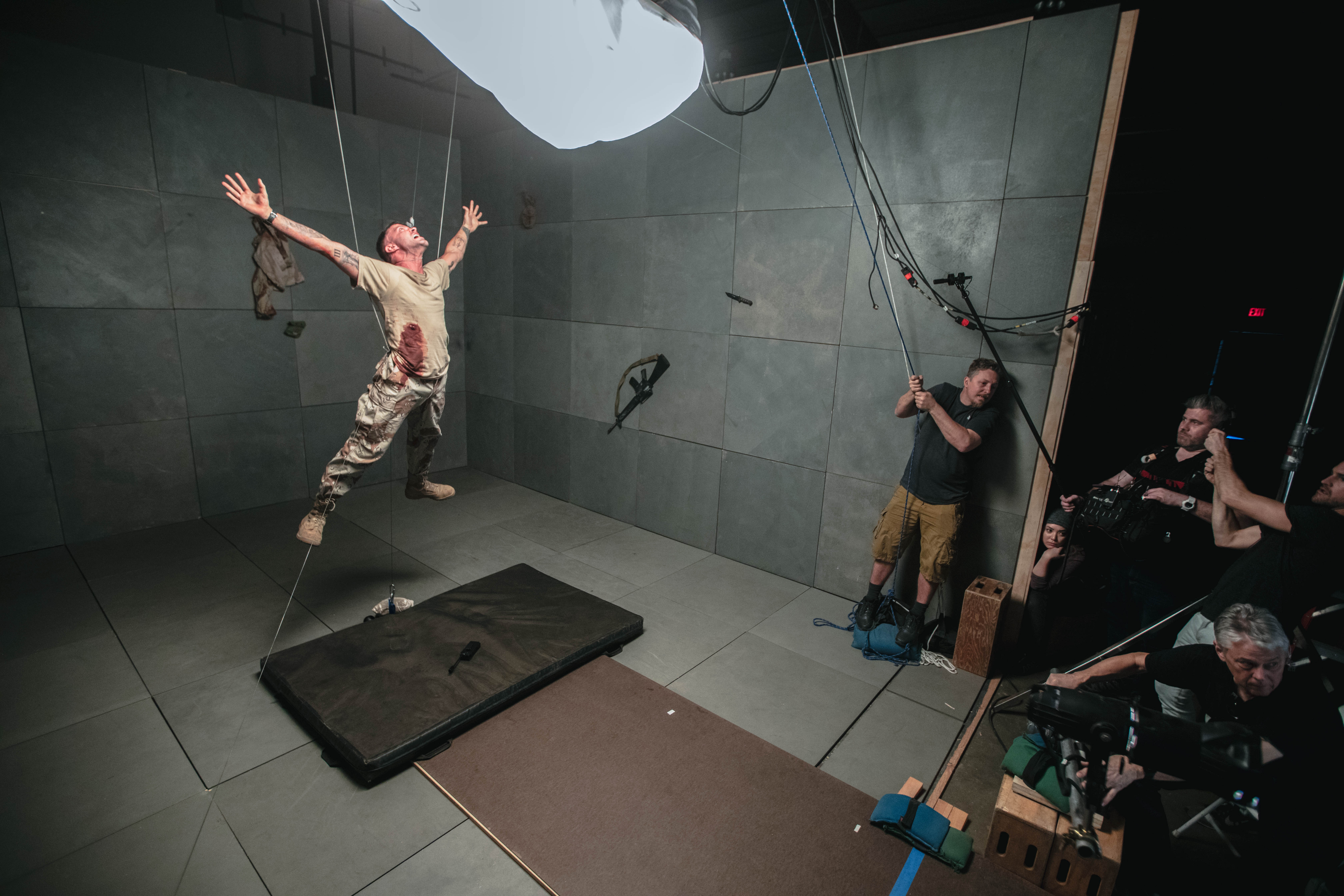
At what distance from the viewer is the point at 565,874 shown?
2094 mm

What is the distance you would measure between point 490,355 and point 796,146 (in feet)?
12.7

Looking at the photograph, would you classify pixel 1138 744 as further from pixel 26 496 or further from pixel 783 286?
pixel 26 496

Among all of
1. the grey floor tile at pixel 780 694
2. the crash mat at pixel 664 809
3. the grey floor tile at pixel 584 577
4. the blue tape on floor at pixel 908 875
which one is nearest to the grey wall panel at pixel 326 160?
the grey floor tile at pixel 584 577

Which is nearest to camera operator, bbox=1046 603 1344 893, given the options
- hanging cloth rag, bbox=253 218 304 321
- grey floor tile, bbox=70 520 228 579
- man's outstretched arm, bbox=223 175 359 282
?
man's outstretched arm, bbox=223 175 359 282

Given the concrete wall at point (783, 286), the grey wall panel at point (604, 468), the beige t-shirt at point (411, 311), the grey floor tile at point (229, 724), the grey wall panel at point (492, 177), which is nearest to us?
the grey floor tile at point (229, 724)

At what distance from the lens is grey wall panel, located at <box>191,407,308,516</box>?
5113 mm

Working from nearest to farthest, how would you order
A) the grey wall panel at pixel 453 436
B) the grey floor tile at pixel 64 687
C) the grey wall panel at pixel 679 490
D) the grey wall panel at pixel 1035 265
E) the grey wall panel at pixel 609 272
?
the grey floor tile at pixel 64 687 → the grey wall panel at pixel 1035 265 → the grey wall panel at pixel 679 490 → the grey wall panel at pixel 609 272 → the grey wall panel at pixel 453 436

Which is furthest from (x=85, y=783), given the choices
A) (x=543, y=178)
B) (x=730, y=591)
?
(x=543, y=178)

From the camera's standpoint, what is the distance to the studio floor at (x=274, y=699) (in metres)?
2.13

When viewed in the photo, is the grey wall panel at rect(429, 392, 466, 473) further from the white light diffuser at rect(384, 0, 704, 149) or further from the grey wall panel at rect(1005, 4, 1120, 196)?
the grey wall panel at rect(1005, 4, 1120, 196)

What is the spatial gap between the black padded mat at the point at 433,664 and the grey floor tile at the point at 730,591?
554mm

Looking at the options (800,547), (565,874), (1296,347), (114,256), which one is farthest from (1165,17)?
(114,256)

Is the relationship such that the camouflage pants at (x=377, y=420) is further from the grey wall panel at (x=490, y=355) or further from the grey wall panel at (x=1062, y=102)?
the grey wall panel at (x=1062, y=102)

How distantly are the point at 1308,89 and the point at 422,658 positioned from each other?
7293 millimetres
